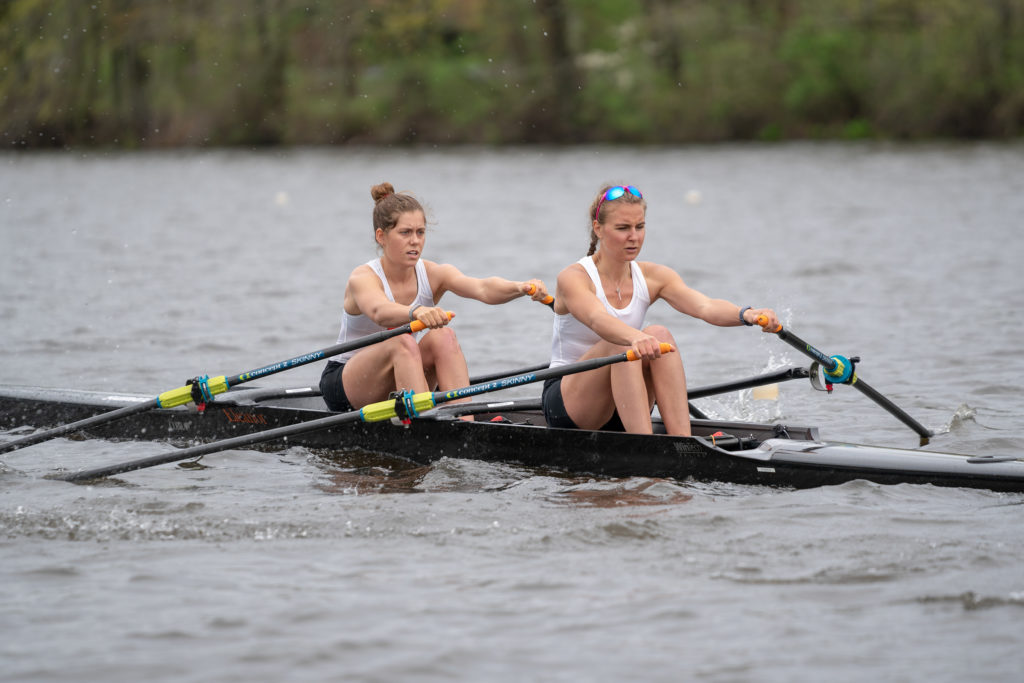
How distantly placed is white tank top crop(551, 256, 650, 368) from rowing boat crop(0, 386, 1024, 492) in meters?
0.38

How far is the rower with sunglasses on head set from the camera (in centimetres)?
550

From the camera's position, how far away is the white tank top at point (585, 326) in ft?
18.5

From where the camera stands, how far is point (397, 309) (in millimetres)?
6086

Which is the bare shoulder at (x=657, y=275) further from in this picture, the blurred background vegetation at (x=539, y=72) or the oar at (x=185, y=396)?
the blurred background vegetation at (x=539, y=72)

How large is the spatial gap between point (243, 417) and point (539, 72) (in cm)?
3542

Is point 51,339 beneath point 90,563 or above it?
above

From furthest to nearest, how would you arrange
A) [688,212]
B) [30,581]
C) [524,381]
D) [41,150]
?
[41,150], [688,212], [524,381], [30,581]

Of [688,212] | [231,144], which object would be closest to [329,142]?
[231,144]

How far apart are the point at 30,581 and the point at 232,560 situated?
0.73 m

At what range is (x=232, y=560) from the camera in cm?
477

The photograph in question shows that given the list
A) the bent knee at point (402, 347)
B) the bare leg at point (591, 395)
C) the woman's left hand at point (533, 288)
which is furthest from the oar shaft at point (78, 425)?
the bare leg at point (591, 395)

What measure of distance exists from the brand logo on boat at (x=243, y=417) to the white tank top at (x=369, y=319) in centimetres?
52

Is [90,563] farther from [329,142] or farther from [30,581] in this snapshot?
[329,142]

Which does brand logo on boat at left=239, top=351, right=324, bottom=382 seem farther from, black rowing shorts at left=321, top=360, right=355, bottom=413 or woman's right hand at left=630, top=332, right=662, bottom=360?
woman's right hand at left=630, top=332, right=662, bottom=360
